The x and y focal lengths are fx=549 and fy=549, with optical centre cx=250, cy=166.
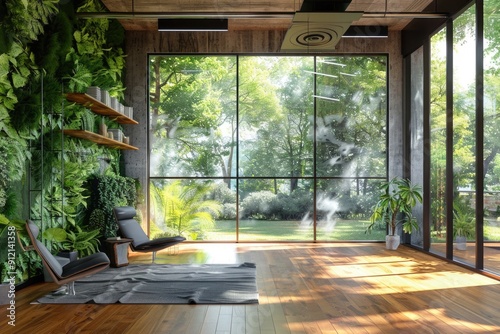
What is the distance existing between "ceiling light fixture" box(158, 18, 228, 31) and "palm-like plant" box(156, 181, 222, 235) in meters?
2.73

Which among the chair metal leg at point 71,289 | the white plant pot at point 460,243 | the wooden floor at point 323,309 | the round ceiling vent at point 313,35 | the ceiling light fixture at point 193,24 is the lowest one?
the wooden floor at point 323,309

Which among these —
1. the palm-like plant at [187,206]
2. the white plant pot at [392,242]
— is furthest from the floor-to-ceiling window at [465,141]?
the palm-like plant at [187,206]

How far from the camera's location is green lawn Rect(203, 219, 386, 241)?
9781 millimetres

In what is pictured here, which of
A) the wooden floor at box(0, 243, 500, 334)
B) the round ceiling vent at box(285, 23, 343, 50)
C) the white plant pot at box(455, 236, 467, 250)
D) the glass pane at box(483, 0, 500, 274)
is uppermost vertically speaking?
the round ceiling vent at box(285, 23, 343, 50)

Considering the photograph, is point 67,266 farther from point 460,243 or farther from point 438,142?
point 438,142

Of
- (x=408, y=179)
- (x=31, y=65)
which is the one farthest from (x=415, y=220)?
(x=31, y=65)

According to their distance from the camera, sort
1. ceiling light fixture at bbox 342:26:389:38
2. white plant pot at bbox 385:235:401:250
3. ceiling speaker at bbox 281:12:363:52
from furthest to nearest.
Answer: white plant pot at bbox 385:235:401:250, ceiling light fixture at bbox 342:26:389:38, ceiling speaker at bbox 281:12:363:52

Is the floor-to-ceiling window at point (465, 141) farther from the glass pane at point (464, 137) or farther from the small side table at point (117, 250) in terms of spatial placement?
the small side table at point (117, 250)

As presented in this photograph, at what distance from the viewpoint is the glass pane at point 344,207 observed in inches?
385

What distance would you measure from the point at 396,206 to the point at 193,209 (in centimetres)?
345

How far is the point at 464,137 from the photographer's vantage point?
716 centimetres

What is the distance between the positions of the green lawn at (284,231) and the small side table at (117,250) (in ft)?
8.69

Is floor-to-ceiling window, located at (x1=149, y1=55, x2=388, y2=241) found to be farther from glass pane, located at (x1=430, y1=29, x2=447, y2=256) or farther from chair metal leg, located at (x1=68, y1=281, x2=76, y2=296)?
chair metal leg, located at (x1=68, y1=281, x2=76, y2=296)

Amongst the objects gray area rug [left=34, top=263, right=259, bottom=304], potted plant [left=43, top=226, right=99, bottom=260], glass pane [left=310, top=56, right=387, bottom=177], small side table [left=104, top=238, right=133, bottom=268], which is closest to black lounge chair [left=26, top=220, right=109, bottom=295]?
gray area rug [left=34, top=263, right=259, bottom=304]
